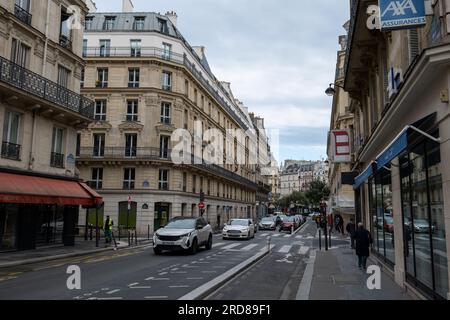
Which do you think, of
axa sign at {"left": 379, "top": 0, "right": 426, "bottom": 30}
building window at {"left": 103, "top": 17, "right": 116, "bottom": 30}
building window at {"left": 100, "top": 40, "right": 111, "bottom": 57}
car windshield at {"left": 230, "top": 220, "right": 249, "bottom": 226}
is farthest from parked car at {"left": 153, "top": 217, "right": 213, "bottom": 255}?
building window at {"left": 103, "top": 17, "right": 116, "bottom": 30}

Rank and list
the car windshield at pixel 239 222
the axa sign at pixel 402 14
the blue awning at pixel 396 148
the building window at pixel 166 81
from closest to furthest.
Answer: the blue awning at pixel 396 148, the axa sign at pixel 402 14, the car windshield at pixel 239 222, the building window at pixel 166 81

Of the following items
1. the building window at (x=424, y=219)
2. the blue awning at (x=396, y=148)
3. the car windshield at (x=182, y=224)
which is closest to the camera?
the building window at (x=424, y=219)

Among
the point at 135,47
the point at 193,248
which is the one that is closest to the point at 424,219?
the point at 193,248

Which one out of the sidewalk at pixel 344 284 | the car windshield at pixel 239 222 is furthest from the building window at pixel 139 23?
the sidewalk at pixel 344 284

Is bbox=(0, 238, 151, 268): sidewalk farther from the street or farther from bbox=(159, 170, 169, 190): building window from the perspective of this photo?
bbox=(159, 170, 169, 190): building window

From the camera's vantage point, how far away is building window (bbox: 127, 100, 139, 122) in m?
39.1

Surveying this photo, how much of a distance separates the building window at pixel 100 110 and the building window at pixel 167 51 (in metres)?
7.21

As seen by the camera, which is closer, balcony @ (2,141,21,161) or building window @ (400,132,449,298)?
building window @ (400,132,449,298)

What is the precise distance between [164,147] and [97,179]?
6.78 metres

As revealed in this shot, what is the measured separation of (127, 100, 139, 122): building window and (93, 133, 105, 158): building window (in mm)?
3126

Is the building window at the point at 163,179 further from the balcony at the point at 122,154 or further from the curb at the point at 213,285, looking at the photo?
the curb at the point at 213,285

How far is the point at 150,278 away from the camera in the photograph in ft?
38.1

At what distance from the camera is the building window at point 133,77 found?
130 ft
